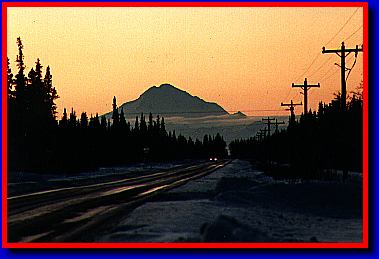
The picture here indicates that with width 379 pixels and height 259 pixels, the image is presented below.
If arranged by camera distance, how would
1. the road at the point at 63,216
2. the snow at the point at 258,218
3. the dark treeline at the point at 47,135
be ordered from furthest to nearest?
the dark treeline at the point at 47,135
the road at the point at 63,216
the snow at the point at 258,218

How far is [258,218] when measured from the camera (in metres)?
22.7

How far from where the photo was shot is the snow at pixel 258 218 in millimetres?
17047

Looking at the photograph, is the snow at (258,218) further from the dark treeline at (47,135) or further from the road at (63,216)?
the dark treeline at (47,135)

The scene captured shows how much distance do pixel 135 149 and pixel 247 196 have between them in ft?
354

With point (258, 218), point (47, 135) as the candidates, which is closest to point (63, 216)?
point (258, 218)

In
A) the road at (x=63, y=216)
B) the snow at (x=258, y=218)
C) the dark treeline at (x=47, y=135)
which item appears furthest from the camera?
the dark treeline at (x=47, y=135)

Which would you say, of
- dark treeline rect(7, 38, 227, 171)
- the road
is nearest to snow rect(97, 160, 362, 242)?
the road

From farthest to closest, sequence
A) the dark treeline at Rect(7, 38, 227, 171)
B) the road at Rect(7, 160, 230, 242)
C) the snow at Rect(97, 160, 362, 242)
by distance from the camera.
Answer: the dark treeline at Rect(7, 38, 227, 171), the road at Rect(7, 160, 230, 242), the snow at Rect(97, 160, 362, 242)

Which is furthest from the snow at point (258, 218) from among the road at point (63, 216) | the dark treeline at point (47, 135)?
the dark treeline at point (47, 135)

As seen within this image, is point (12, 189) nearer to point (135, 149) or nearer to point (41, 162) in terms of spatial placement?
point (41, 162)

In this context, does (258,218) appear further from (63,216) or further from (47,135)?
(47,135)

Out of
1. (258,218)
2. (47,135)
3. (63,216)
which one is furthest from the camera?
(47,135)

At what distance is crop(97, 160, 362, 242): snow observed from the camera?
1705 centimetres

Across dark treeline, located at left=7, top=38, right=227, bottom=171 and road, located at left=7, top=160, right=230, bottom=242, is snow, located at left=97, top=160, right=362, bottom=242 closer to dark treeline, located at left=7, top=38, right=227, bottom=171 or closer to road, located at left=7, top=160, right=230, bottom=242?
road, located at left=7, top=160, right=230, bottom=242
